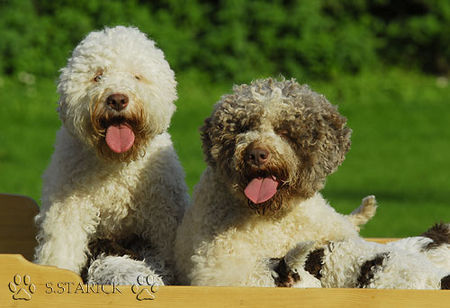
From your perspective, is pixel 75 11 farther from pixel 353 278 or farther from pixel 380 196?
pixel 353 278

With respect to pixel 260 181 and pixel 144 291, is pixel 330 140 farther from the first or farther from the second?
pixel 144 291

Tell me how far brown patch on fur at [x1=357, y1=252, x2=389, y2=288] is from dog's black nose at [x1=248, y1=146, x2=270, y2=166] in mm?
613

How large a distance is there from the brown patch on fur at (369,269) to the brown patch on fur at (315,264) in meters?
0.18

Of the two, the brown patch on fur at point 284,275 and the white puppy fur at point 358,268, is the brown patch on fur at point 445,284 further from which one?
the brown patch on fur at point 284,275

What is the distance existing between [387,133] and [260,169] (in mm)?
8836

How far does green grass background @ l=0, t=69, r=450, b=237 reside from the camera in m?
9.50

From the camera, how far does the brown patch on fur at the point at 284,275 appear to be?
12.0ft

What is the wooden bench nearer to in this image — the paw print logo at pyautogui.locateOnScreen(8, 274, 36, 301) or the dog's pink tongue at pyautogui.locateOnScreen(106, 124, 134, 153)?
the paw print logo at pyautogui.locateOnScreen(8, 274, 36, 301)

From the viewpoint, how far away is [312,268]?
381cm

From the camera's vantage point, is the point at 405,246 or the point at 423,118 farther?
the point at 423,118

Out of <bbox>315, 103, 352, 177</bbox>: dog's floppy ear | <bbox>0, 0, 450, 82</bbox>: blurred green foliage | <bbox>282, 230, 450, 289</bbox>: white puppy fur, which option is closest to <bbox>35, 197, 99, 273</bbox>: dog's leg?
<bbox>282, 230, 450, 289</bbox>: white puppy fur

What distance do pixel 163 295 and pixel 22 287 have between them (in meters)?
0.58

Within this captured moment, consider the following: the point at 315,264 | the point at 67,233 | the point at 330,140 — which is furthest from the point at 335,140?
the point at 67,233

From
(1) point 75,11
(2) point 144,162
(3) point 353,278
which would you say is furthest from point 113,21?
(3) point 353,278
